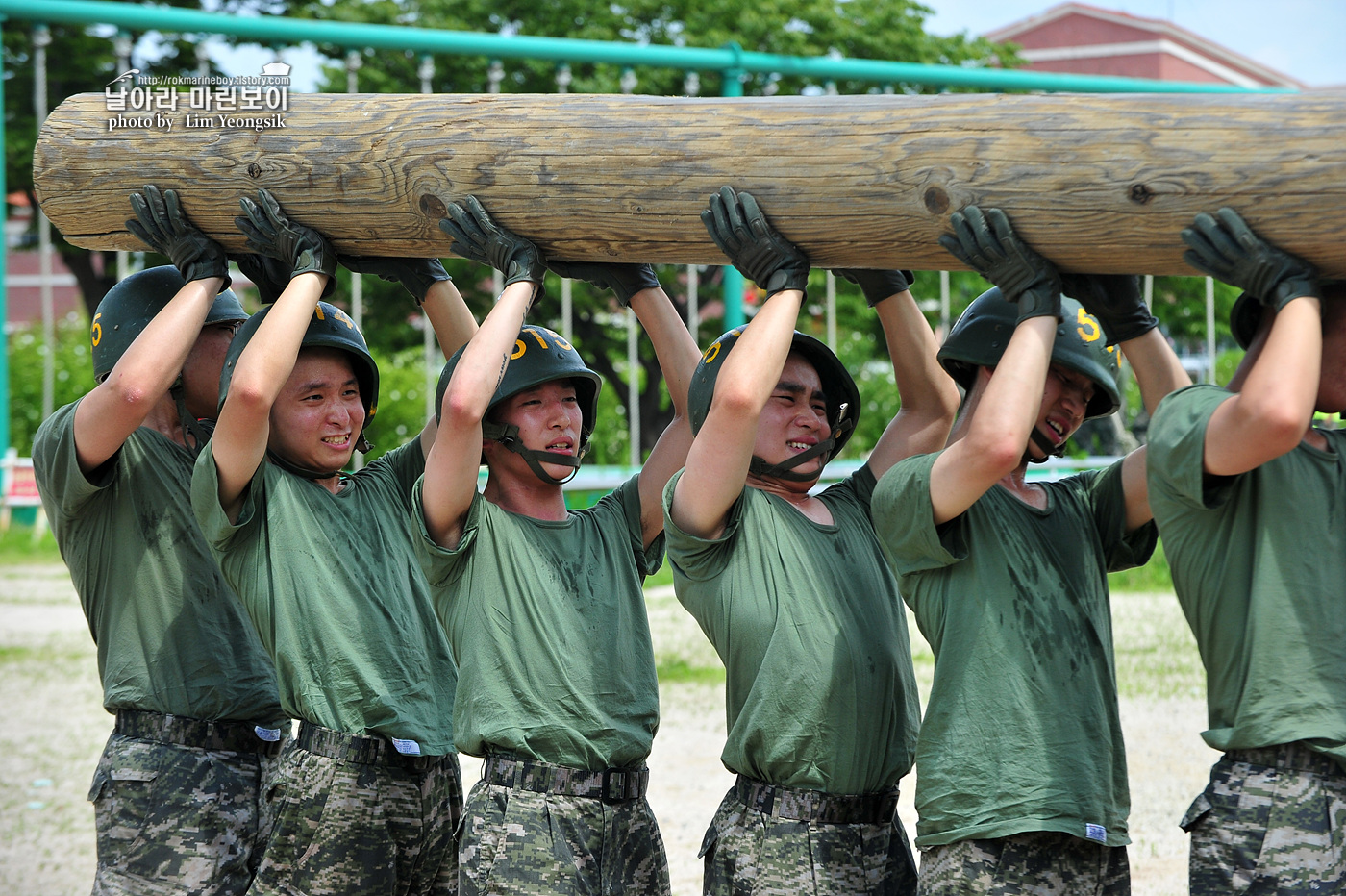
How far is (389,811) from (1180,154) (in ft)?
9.37

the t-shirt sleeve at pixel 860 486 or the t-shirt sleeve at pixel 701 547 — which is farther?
the t-shirt sleeve at pixel 860 486

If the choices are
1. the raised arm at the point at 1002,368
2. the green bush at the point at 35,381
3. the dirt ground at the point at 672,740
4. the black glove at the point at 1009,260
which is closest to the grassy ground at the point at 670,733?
the dirt ground at the point at 672,740

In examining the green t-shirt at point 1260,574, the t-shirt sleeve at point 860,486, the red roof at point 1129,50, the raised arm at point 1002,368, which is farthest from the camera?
the red roof at point 1129,50

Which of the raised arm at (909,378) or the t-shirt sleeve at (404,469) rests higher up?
the raised arm at (909,378)

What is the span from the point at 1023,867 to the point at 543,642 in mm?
1403

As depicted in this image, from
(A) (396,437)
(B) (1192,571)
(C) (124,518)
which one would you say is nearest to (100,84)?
(A) (396,437)

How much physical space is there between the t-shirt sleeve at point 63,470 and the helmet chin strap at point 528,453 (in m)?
1.28

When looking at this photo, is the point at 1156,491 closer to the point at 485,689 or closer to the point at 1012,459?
the point at 1012,459

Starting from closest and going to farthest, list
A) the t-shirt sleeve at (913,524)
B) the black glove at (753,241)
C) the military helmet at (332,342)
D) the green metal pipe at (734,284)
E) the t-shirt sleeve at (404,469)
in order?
the t-shirt sleeve at (913,524) < the black glove at (753,241) < the military helmet at (332,342) < the t-shirt sleeve at (404,469) < the green metal pipe at (734,284)

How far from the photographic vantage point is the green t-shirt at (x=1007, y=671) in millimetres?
3152

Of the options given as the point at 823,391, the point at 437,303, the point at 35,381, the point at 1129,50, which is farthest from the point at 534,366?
the point at 1129,50

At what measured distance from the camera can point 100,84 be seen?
17984mm

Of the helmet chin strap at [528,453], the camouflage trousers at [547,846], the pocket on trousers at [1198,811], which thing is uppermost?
the helmet chin strap at [528,453]

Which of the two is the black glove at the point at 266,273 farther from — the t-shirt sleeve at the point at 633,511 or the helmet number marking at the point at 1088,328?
the helmet number marking at the point at 1088,328
